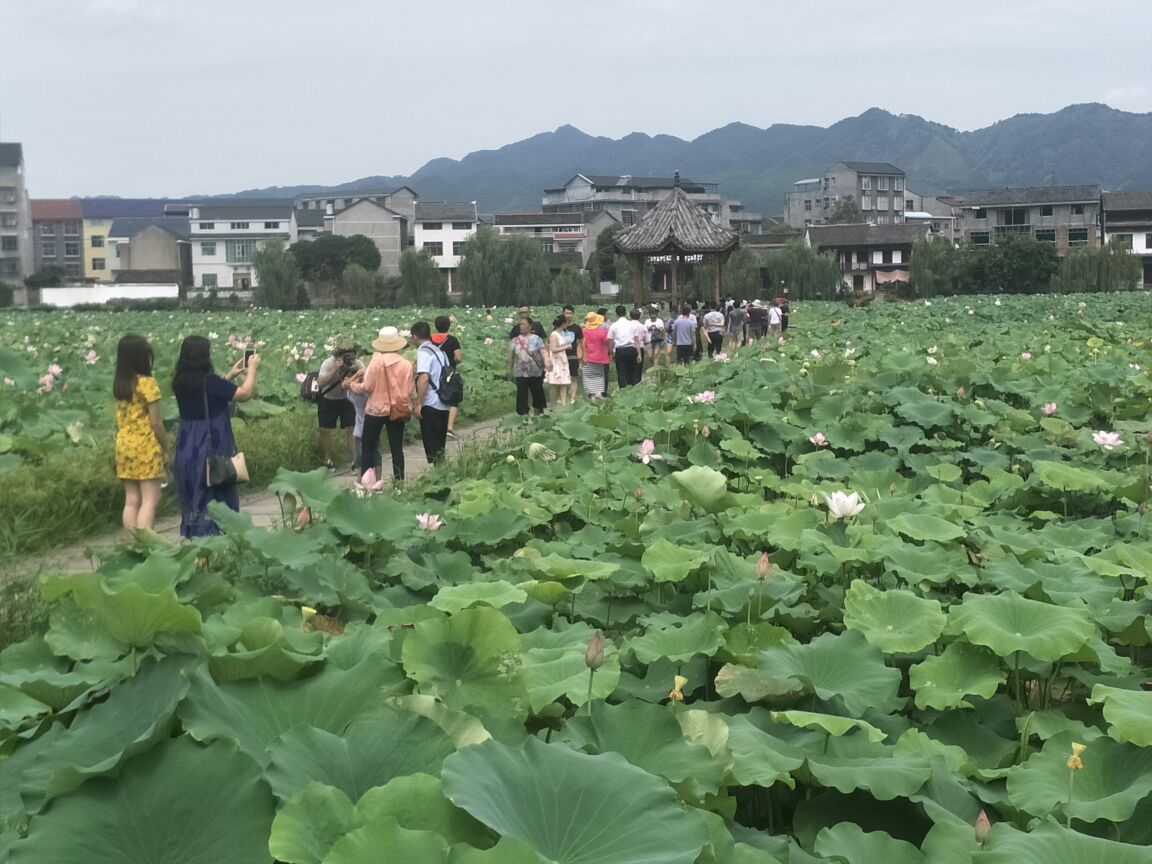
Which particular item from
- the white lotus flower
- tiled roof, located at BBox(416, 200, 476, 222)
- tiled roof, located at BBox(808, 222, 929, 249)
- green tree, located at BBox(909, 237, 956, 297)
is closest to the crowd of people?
the white lotus flower

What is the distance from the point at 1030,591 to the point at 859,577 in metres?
0.63

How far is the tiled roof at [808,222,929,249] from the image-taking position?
6681cm

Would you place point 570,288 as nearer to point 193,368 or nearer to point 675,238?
point 675,238

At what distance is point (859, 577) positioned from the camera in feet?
12.4

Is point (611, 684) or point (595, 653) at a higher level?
point (595, 653)

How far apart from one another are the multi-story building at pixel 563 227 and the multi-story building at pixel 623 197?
456cm

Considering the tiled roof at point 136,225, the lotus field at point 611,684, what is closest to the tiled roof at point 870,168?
the tiled roof at point 136,225

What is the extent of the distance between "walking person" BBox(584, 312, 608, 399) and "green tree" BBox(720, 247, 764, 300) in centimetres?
3565

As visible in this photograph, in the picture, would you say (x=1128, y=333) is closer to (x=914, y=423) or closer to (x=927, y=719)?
(x=914, y=423)

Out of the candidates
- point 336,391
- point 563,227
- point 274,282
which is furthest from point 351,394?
point 563,227

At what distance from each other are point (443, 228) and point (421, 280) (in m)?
21.5

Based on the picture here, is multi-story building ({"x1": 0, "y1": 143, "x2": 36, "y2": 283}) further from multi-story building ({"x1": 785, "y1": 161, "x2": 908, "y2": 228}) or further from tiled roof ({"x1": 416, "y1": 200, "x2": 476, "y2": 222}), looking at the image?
multi-story building ({"x1": 785, "y1": 161, "x2": 908, "y2": 228})

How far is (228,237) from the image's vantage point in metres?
74.0

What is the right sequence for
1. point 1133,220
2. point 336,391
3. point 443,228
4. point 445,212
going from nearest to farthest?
point 336,391 < point 1133,220 < point 443,228 < point 445,212
